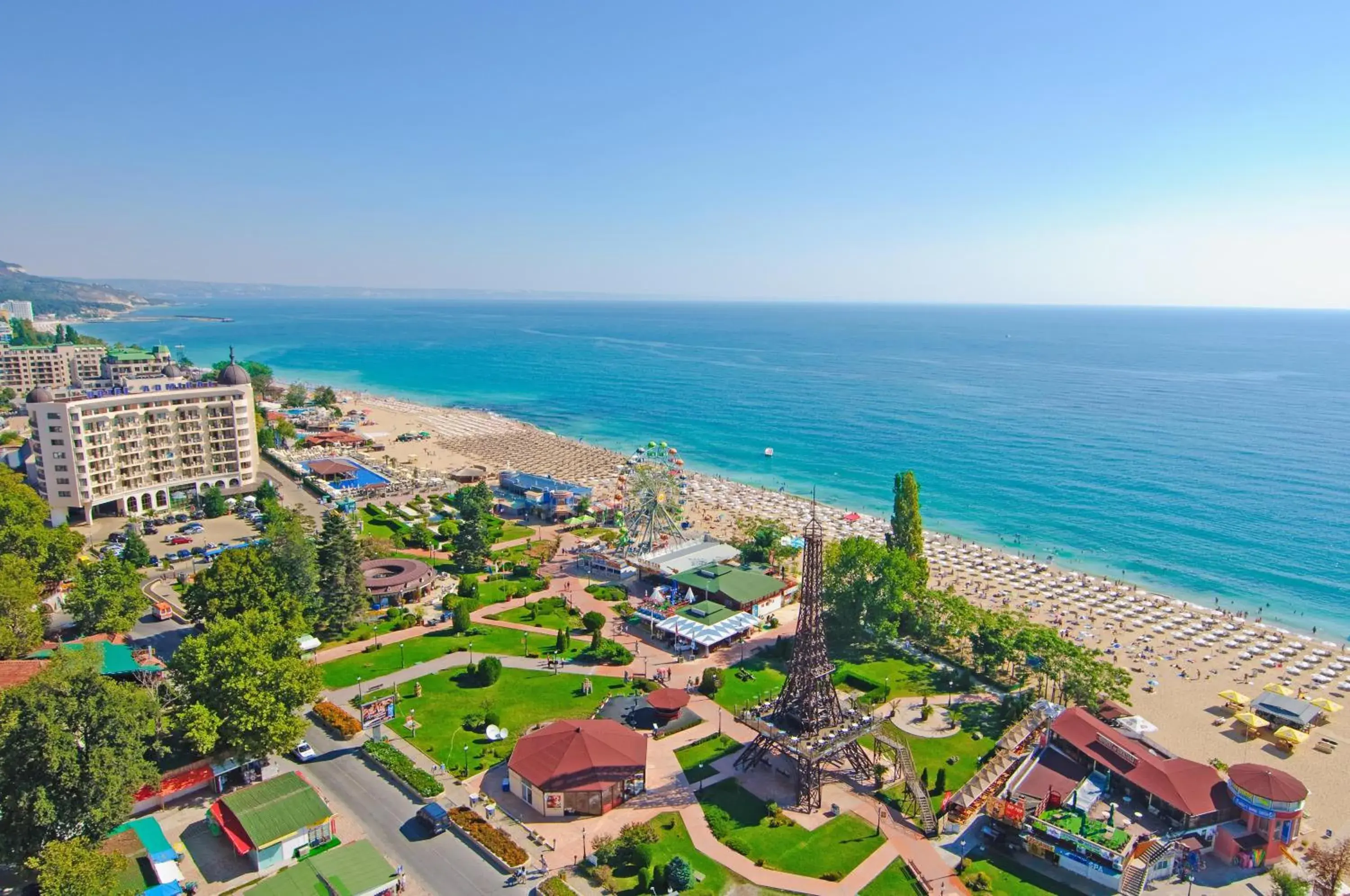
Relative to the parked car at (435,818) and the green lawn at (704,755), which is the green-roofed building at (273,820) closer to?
the parked car at (435,818)

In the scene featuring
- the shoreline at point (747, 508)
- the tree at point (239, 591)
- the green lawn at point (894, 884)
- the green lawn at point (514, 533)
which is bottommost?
the shoreline at point (747, 508)

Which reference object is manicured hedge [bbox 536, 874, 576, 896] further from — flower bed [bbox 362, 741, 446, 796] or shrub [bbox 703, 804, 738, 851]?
flower bed [bbox 362, 741, 446, 796]

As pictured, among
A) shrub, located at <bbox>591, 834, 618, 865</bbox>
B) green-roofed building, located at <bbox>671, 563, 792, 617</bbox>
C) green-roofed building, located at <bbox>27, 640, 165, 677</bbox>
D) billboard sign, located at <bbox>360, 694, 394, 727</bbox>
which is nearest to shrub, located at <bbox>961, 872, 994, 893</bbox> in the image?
shrub, located at <bbox>591, 834, 618, 865</bbox>

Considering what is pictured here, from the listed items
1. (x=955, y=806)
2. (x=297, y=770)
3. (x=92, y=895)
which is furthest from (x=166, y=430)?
(x=955, y=806)

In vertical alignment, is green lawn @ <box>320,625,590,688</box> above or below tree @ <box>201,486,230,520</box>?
below

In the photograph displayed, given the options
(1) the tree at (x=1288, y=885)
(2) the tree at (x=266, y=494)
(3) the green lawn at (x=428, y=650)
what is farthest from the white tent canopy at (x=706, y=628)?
(2) the tree at (x=266, y=494)

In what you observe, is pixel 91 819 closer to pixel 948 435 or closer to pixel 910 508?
pixel 910 508
